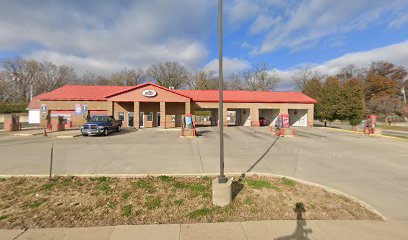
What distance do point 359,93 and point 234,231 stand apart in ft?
101

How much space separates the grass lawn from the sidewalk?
242 millimetres

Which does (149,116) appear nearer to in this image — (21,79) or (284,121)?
(284,121)

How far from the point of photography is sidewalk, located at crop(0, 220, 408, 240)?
368 centimetres

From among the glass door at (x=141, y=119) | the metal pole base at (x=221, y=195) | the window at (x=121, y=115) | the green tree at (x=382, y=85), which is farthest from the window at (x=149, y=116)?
the green tree at (x=382, y=85)

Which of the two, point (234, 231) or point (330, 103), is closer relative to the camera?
point (234, 231)

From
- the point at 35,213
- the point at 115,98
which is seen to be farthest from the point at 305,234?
the point at 115,98

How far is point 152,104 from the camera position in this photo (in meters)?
28.7

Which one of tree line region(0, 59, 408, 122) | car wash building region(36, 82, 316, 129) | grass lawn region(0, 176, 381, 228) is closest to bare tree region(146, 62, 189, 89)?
tree line region(0, 59, 408, 122)

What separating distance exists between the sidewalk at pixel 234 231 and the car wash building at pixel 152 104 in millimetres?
22172

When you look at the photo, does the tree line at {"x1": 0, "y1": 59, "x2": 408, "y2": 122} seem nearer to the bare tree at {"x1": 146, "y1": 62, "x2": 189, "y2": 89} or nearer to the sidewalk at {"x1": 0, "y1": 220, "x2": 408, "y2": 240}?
the bare tree at {"x1": 146, "y1": 62, "x2": 189, "y2": 89}

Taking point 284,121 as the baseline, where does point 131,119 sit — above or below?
above

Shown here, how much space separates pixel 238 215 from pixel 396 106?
6224cm

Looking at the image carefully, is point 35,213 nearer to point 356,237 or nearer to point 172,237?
point 172,237

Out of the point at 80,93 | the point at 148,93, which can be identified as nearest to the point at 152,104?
the point at 148,93
